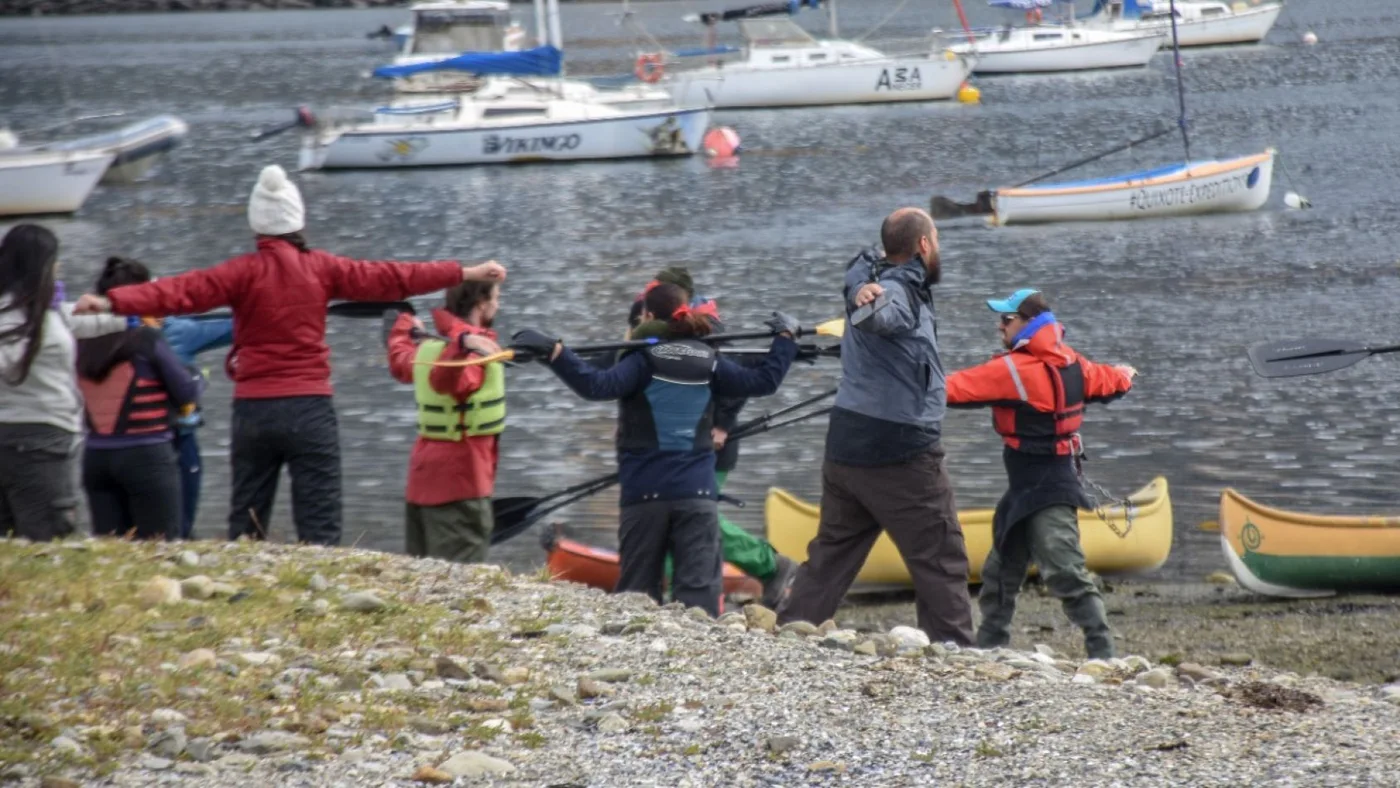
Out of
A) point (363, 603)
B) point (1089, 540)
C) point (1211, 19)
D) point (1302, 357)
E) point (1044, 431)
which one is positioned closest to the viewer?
point (363, 603)

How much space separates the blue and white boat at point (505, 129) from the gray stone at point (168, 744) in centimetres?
3299

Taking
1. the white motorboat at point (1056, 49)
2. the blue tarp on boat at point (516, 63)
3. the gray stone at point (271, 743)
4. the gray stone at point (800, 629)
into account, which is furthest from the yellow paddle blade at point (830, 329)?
the white motorboat at point (1056, 49)

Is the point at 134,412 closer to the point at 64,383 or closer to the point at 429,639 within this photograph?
the point at 64,383

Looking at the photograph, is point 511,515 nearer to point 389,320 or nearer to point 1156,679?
point 389,320

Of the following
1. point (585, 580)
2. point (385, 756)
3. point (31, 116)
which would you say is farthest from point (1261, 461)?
point (31, 116)

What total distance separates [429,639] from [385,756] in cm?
102

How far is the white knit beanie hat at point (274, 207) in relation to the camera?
7234 millimetres

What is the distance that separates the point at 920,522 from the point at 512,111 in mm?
32807

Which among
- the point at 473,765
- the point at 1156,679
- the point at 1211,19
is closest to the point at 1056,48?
the point at 1211,19

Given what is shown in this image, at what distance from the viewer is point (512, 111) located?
38938 mm

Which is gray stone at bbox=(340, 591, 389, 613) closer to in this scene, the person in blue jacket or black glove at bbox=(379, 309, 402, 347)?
black glove at bbox=(379, 309, 402, 347)

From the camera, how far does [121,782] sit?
477 cm

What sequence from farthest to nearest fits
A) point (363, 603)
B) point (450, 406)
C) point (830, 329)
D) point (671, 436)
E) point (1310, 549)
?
point (1310, 549) < point (830, 329) < point (450, 406) < point (671, 436) < point (363, 603)

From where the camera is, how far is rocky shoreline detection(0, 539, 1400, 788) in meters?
5.02
